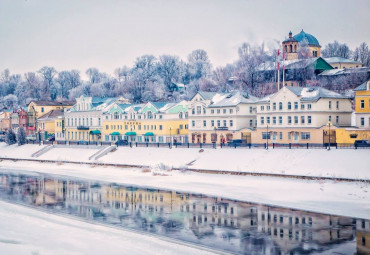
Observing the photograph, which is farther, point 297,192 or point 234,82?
point 234,82

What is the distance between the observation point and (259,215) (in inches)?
1435

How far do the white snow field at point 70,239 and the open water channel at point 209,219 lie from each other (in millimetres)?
1496

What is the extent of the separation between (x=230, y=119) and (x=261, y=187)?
28.2 metres

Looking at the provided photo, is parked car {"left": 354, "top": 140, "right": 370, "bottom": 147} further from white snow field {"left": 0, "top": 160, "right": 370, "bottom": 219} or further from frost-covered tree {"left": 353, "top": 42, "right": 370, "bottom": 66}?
frost-covered tree {"left": 353, "top": 42, "right": 370, "bottom": 66}

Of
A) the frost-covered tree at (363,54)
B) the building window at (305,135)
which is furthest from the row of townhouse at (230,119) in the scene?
the frost-covered tree at (363,54)

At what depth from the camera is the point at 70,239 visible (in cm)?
A: 3128

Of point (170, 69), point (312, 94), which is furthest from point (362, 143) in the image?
point (170, 69)

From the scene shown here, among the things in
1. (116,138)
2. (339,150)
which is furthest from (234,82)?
(339,150)

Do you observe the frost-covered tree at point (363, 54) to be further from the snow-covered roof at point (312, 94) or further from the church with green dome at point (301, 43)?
the snow-covered roof at point (312, 94)

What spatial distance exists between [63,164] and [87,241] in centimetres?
4611

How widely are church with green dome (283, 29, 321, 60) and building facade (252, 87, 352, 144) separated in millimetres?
50035

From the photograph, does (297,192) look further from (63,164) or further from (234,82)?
(234,82)

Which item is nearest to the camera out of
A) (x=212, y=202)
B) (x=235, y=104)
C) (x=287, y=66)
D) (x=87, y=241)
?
(x=87, y=241)

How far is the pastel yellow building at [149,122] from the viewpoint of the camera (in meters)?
83.4
